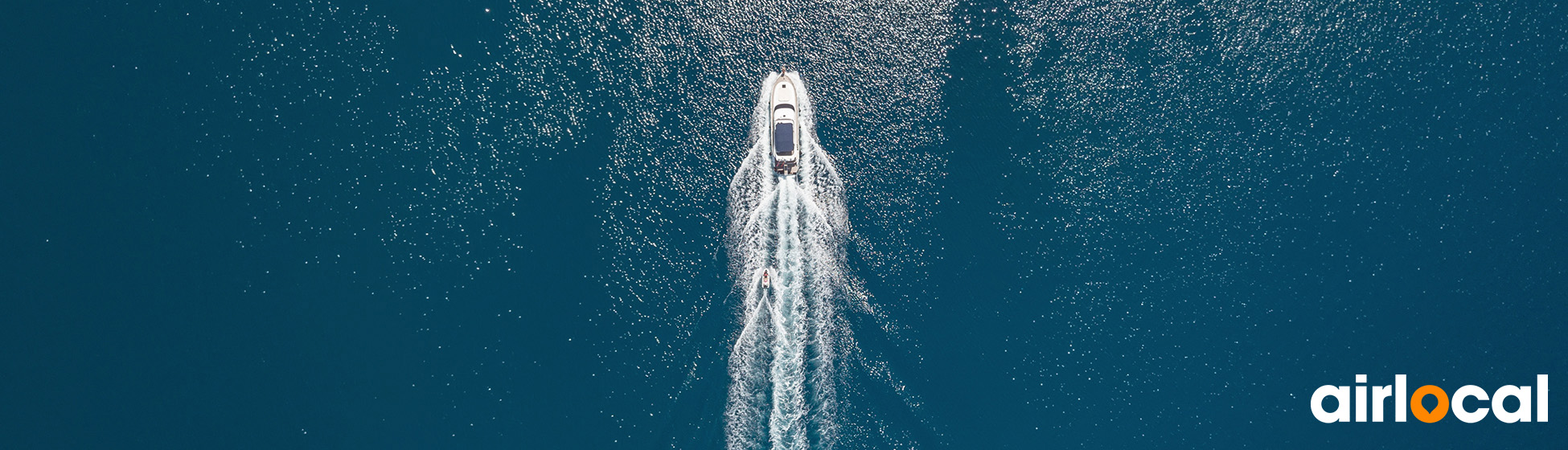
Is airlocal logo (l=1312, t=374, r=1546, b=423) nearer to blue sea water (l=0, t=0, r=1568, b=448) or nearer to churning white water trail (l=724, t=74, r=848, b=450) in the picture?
blue sea water (l=0, t=0, r=1568, b=448)

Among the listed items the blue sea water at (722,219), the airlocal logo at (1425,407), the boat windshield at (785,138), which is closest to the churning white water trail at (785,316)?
the blue sea water at (722,219)

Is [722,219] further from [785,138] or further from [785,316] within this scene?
[785,316]

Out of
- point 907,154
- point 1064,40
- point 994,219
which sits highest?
point 1064,40

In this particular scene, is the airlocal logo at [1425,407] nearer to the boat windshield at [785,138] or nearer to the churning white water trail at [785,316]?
the churning white water trail at [785,316]

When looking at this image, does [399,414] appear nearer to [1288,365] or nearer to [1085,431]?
[1085,431]

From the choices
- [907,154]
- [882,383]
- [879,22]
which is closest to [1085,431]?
[882,383]

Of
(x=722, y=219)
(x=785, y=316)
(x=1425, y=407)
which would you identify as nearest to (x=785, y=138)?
(x=722, y=219)

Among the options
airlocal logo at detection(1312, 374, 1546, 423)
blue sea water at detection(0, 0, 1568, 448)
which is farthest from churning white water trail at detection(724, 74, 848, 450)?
airlocal logo at detection(1312, 374, 1546, 423)
